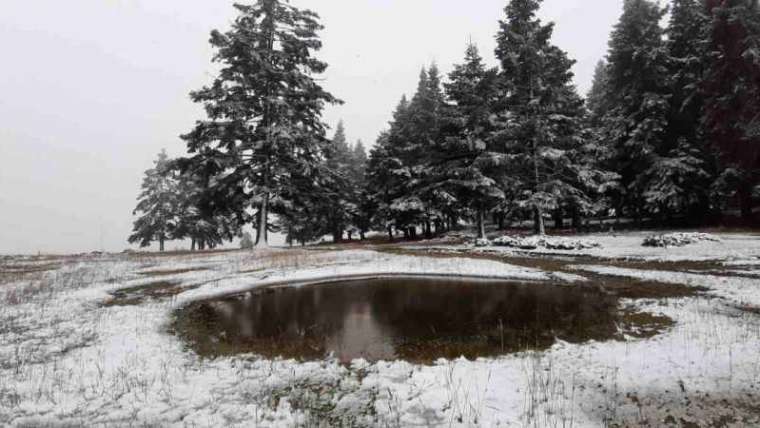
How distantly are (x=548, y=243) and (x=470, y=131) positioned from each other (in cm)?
1125

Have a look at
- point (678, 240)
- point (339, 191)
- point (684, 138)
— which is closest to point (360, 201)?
point (339, 191)

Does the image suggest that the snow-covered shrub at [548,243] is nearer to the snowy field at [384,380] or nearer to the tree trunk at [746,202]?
the snowy field at [384,380]

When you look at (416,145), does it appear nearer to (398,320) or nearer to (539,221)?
(539,221)

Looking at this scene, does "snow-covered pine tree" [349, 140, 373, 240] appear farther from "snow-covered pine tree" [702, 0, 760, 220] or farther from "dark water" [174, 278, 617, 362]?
"dark water" [174, 278, 617, 362]

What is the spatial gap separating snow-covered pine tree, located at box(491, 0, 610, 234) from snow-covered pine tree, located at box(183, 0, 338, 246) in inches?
531

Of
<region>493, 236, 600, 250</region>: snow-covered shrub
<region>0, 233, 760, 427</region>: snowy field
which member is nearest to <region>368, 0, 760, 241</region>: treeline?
<region>493, 236, 600, 250</region>: snow-covered shrub

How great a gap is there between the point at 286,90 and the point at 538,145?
1819 cm

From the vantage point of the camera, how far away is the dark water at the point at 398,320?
726 centimetres

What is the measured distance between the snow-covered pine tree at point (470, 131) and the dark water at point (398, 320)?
16258mm

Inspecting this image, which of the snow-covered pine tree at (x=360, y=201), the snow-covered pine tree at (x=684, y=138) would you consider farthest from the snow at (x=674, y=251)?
the snow-covered pine tree at (x=360, y=201)

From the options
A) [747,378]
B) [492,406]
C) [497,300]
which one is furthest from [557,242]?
[492,406]

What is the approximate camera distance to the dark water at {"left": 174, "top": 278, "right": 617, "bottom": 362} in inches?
286

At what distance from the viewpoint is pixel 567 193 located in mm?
26844

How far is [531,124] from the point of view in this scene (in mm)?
26219
